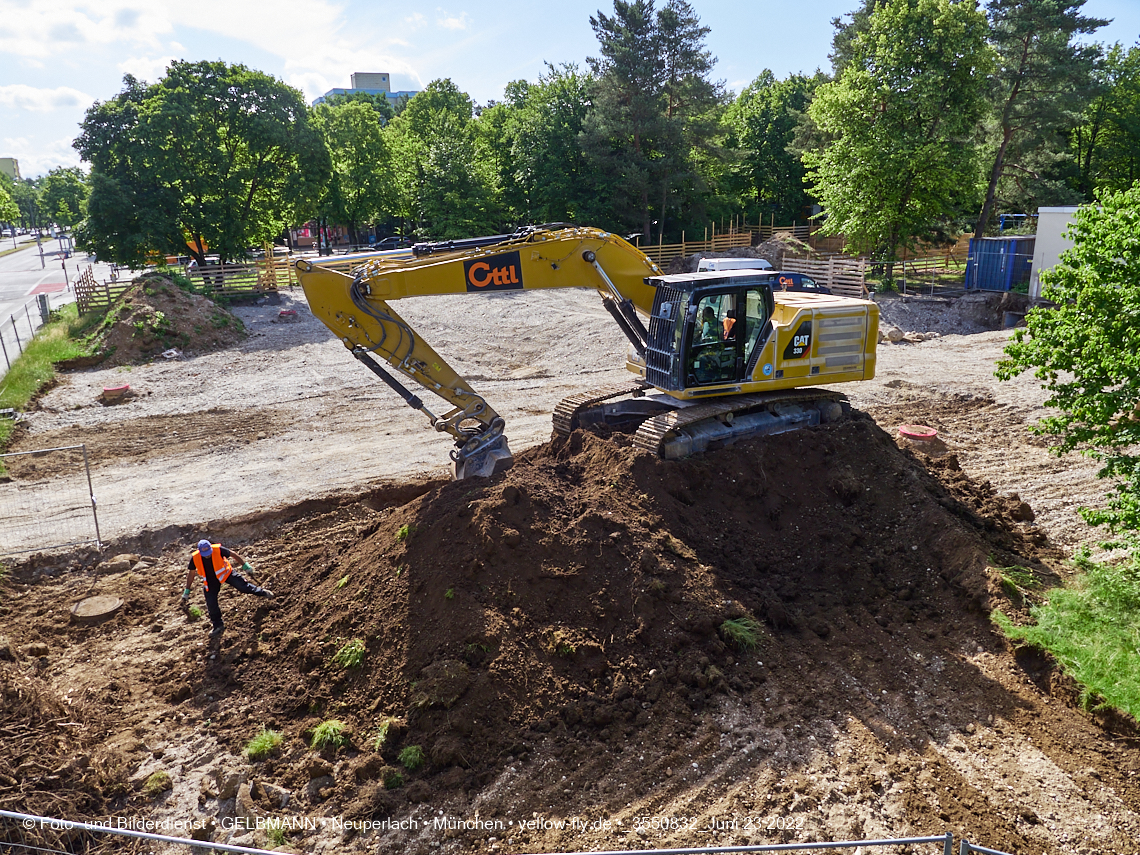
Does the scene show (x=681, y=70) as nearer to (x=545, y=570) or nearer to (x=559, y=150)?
(x=559, y=150)

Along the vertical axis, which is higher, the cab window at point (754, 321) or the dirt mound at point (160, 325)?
the cab window at point (754, 321)

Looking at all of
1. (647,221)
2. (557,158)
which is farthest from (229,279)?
(647,221)

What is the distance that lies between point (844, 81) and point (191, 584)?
32.4 metres

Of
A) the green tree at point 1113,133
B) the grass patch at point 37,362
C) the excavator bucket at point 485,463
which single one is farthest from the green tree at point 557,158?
the excavator bucket at point 485,463

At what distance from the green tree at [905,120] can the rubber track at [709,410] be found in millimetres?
22947

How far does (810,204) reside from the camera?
49.2 metres

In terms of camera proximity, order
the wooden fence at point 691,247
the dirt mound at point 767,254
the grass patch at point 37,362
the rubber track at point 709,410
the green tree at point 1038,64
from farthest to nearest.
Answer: the wooden fence at point 691,247, the dirt mound at point 767,254, the green tree at point 1038,64, the grass patch at point 37,362, the rubber track at point 709,410

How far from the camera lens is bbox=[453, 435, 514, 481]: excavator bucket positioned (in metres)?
10.8

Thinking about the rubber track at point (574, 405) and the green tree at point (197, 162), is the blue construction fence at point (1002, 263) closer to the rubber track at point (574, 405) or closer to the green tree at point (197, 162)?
the rubber track at point (574, 405)

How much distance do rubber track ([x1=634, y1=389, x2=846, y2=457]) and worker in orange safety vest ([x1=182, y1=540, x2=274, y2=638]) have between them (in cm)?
524

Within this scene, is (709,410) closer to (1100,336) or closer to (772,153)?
(1100,336)

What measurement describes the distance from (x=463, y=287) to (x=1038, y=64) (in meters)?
33.2

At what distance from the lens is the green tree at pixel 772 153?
4778cm

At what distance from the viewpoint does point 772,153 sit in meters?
48.2
